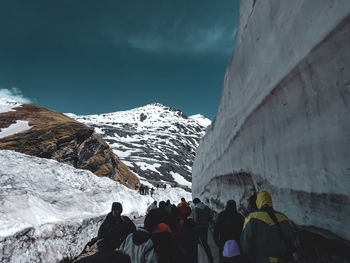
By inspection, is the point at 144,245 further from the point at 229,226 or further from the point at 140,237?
the point at 229,226

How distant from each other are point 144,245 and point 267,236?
5.34 ft

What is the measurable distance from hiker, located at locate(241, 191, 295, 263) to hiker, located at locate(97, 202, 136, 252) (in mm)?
2552

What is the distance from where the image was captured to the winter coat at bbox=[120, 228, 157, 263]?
2816 millimetres

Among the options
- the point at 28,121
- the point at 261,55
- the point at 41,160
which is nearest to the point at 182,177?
the point at 28,121

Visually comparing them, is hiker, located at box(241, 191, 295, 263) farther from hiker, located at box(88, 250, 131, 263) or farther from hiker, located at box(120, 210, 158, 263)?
hiker, located at box(88, 250, 131, 263)

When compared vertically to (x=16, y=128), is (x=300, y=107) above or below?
below

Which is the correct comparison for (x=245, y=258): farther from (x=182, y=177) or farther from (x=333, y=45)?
(x=182, y=177)

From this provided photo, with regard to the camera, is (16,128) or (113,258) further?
(16,128)

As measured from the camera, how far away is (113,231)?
4422 mm

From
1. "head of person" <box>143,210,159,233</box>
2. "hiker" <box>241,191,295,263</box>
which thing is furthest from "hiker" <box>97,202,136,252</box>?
"hiker" <box>241,191,295,263</box>

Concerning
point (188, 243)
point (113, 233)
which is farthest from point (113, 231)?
point (188, 243)

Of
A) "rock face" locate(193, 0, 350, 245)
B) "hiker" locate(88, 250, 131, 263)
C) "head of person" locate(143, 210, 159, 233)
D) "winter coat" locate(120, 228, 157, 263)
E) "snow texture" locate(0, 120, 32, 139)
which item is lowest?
"hiker" locate(88, 250, 131, 263)

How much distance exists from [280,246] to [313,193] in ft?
4.54

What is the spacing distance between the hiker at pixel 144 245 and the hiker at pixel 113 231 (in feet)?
4.56
